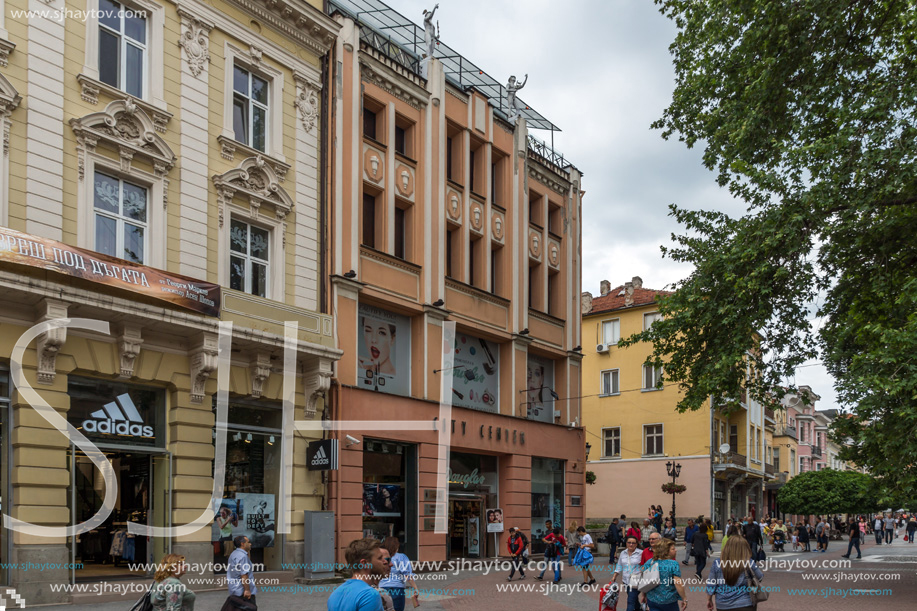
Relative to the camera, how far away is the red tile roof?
5125 cm

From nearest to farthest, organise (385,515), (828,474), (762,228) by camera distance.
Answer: (762,228) → (385,515) → (828,474)

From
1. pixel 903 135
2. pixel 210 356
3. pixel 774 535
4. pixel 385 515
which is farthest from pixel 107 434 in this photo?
pixel 774 535

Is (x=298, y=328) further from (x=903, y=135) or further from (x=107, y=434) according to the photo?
(x=903, y=135)

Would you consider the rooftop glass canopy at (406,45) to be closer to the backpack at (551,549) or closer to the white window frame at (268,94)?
the white window frame at (268,94)

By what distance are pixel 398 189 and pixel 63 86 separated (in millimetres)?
10653

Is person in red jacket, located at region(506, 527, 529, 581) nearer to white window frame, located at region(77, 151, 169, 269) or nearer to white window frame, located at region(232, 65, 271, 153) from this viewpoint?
white window frame, located at region(77, 151, 169, 269)

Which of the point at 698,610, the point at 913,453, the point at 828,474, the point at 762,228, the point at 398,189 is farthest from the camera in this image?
the point at 828,474

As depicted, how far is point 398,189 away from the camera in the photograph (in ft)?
86.4

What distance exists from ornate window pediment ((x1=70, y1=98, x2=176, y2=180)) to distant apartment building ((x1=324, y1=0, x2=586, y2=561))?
18.0 feet

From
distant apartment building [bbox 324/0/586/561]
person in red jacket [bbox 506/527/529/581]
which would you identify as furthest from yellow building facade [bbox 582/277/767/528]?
person in red jacket [bbox 506/527/529/581]

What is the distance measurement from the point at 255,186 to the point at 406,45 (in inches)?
385

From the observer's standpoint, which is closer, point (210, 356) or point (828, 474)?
point (210, 356)

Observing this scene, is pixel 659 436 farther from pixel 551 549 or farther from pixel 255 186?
pixel 255 186

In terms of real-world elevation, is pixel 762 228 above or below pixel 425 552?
above
